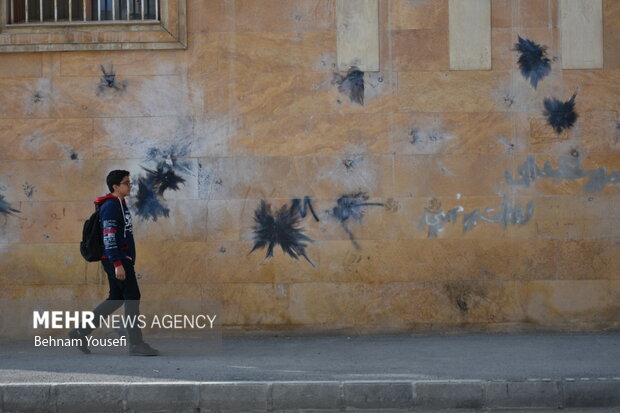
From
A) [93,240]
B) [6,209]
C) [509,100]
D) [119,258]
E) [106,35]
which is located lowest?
[119,258]

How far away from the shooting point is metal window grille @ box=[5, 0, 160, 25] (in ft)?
33.5

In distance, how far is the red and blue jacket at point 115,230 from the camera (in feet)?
27.7

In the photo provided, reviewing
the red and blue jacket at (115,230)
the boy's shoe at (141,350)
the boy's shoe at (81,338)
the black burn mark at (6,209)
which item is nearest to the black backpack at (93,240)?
the red and blue jacket at (115,230)

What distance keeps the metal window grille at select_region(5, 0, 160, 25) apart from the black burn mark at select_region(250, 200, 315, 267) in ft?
7.72

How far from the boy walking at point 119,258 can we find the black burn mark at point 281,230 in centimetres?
168

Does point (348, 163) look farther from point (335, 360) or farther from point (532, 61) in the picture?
point (335, 360)

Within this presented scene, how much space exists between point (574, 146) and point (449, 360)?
2895 millimetres

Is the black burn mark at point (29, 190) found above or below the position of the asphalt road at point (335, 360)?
above

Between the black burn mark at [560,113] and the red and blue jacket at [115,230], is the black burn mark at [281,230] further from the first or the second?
the black burn mark at [560,113]

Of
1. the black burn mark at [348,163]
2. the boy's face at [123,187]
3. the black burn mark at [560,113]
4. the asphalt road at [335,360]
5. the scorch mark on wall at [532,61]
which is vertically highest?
the scorch mark on wall at [532,61]

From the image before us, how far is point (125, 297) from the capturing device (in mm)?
8461

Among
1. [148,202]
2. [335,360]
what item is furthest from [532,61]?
[148,202]

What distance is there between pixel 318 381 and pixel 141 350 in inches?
83.2

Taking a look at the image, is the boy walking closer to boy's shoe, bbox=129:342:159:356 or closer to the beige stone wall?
boy's shoe, bbox=129:342:159:356
